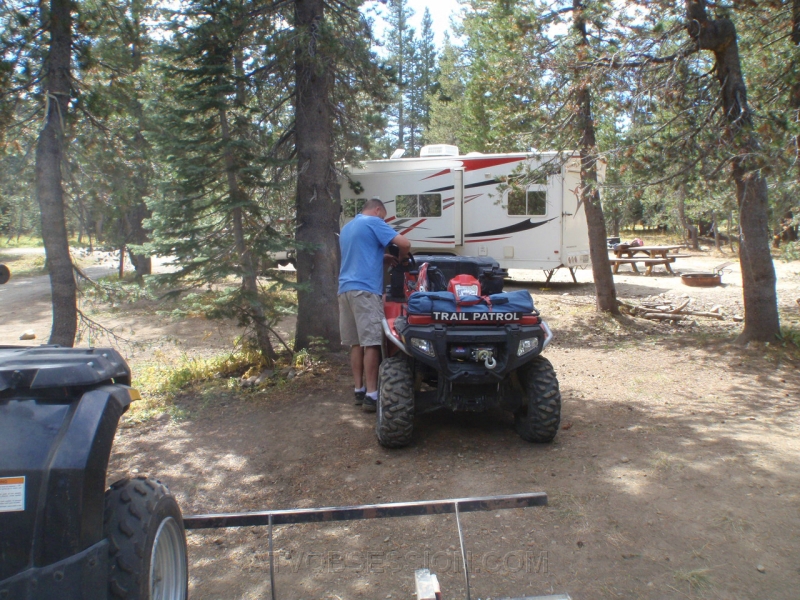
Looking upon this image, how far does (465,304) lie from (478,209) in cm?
1174

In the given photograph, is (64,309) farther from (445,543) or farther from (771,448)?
(771,448)

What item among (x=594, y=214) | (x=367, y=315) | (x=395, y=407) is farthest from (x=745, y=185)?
(x=395, y=407)

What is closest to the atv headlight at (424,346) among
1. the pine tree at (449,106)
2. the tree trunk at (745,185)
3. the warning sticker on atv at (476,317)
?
the warning sticker on atv at (476,317)

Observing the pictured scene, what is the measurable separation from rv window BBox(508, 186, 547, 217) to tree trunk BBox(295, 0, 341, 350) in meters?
8.25

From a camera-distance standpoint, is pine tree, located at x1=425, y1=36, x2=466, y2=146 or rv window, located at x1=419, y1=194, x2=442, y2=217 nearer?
rv window, located at x1=419, y1=194, x2=442, y2=217

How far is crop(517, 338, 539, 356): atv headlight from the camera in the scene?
5016 millimetres

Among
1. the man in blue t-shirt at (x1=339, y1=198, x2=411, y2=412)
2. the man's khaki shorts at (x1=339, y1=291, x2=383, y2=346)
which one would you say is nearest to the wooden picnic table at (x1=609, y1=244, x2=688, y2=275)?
the man in blue t-shirt at (x1=339, y1=198, x2=411, y2=412)

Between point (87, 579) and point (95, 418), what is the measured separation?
20.5 inches

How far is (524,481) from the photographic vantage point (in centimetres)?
458

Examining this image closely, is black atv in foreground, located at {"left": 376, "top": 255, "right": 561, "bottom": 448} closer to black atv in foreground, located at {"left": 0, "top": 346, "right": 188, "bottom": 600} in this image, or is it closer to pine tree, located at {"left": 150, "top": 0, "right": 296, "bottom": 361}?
black atv in foreground, located at {"left": 0, "top": 346, "right": 188, "bottom": 600}

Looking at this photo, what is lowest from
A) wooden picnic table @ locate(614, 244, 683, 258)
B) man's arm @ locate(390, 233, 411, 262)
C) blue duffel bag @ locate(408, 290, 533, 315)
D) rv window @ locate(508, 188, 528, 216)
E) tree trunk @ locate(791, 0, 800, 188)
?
blue duffel bag @ locate(408, 290, 533, 315)

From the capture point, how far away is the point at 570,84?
9805 millimetres

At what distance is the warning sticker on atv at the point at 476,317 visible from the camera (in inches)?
196

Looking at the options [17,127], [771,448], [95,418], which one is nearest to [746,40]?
[771,448]
